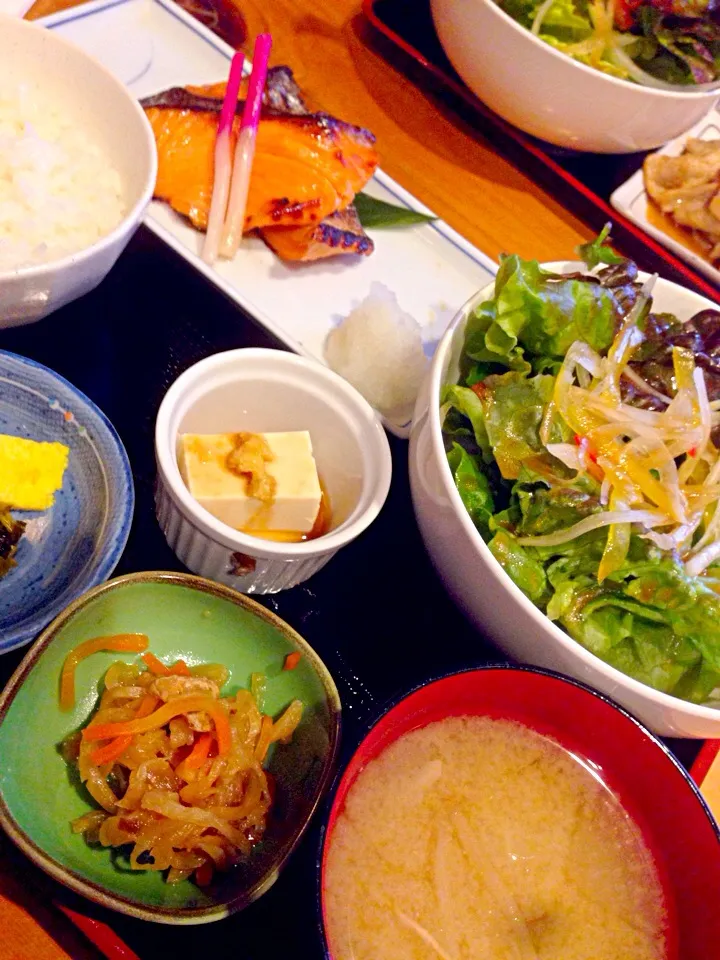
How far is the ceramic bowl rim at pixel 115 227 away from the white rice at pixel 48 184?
0.20 feet

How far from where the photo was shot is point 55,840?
1.09 m

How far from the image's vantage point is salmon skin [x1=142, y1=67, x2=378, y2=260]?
6.11 feet

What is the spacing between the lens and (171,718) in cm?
121

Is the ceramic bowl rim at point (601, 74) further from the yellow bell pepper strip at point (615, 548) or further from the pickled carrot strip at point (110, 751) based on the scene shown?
the pickled carrot strip at point (110, 751)

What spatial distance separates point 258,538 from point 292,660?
0.22 m

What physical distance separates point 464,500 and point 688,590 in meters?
0.40

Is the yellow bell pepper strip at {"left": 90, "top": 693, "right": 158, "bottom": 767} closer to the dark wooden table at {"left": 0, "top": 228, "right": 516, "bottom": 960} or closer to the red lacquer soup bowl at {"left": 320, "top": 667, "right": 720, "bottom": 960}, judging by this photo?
the dark wooden table at {"left": 0, "top": 228, "right": 516, "bottom": 960}

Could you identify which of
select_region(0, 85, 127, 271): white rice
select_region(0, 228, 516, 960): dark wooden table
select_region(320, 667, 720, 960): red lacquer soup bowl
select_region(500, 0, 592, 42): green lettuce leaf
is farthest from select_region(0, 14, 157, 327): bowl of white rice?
select_region(500, 0, 592, 42): green lettuce leaf

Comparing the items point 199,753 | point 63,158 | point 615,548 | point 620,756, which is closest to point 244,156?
point 63,158

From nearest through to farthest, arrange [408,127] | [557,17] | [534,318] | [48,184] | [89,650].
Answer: [89,650], [534,318], [48,184], [557,17], [408,127]

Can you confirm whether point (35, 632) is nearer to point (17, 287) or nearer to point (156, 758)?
point (156, 758)

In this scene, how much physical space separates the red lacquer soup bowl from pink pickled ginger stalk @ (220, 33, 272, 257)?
119 cm

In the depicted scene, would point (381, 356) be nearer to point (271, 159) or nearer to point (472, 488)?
point (472, 488)

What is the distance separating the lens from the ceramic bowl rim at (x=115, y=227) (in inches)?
52.2
